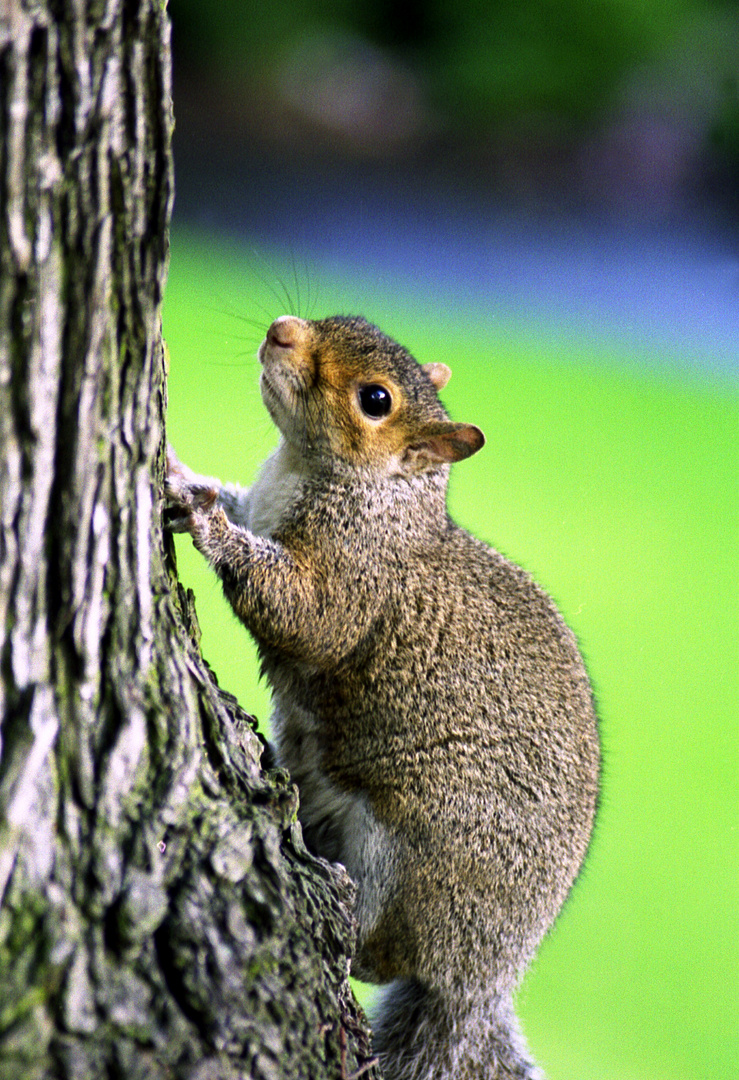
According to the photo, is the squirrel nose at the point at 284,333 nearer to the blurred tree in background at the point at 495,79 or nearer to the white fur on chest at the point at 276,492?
the white fur on chest at the point at 276,492

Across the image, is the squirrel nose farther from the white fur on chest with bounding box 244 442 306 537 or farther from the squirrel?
the white fur on chest with bounding box 244 442 306 537

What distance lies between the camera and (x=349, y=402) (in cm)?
212

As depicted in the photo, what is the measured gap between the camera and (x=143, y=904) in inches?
45.1

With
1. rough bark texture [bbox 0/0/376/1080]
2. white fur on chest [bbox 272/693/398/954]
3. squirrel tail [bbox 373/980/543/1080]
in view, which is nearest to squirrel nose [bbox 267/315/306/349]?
white fur on chest [bbox 272/693/398/954]

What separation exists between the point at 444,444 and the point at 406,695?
1.71 ft

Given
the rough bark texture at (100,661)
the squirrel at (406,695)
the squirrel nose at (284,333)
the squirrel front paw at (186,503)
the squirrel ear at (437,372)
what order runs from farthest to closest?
the squirrel ear at (437,372) < the squirrel nose at (284,333) < the squirrel at (406,695) < the squirrel front paw at (186,503) < the rough bark texture at (100,661)

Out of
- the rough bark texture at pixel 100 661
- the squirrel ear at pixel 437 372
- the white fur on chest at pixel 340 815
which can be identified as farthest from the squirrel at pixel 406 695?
the rough bark texture at pixel 100 661

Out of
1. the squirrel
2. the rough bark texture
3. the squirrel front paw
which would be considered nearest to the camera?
the rough bark texture

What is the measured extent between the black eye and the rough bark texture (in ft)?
2.93

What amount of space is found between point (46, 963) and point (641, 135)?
1150cm

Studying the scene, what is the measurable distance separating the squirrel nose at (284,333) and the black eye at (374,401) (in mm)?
A: 168

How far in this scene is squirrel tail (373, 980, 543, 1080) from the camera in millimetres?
1926

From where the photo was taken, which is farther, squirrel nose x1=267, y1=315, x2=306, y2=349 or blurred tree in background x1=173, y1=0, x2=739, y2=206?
blurred tree in background x1=173, y1=0, x2=739, y2=206

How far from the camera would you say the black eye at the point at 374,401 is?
2.14 m
